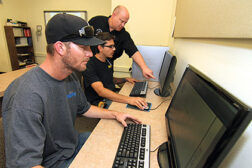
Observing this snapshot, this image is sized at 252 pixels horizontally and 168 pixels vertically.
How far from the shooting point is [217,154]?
298mm

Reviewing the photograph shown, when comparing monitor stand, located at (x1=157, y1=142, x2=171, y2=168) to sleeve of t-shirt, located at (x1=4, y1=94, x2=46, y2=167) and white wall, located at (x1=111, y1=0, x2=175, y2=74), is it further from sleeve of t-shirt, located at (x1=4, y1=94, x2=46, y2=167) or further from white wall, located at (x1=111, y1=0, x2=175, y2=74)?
white wall, located at (x1=111, y1=0, x2=175, y2=74)

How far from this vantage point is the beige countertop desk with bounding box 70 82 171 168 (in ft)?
2.04

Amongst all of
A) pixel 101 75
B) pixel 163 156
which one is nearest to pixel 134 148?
pixel 163 156

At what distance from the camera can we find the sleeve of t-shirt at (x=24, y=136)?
57 centimetres

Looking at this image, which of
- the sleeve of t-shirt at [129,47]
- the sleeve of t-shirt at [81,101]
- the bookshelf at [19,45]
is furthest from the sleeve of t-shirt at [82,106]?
the bookshelf at [19,45]

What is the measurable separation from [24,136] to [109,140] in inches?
15.3

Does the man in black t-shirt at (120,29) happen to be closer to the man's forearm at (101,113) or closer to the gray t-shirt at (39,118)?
the man's forearm at (101,113)

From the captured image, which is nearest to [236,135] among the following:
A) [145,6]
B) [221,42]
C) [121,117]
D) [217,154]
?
[217,154]

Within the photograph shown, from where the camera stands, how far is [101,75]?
1597mm

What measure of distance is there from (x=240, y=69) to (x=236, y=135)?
1.04 feet

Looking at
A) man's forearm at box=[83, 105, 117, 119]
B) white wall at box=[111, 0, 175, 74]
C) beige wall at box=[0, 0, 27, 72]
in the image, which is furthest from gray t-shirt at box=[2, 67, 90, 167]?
beige wall at box=[0, 0, 27, 72]

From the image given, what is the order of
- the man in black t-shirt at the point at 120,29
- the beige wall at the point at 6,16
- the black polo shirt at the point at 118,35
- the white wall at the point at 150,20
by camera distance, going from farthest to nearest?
the beige wall at the point at 6,16, the white wall at the point at 150,20, the black polo shirt at the point at 118,35, the man in black t-shirt at the point at 120,29

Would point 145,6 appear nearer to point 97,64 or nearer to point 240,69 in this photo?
point 97,64

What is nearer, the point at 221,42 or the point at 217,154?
the point at 217,154
